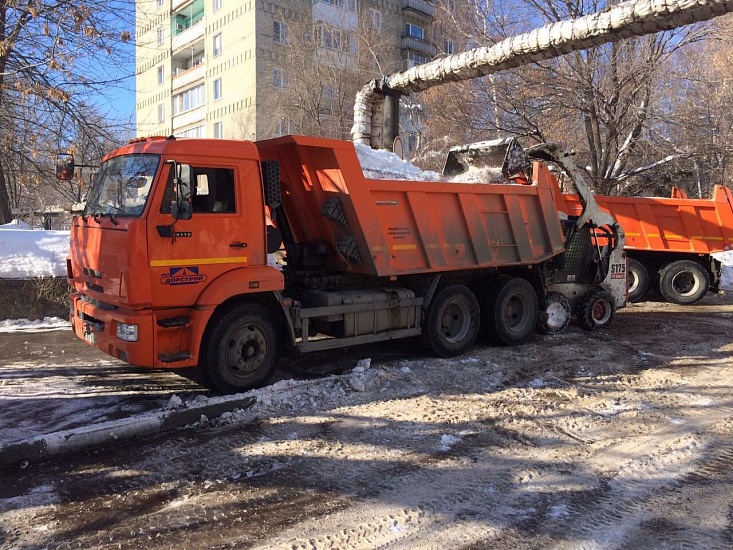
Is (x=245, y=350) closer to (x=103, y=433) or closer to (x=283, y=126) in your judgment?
(x=103, y=433)

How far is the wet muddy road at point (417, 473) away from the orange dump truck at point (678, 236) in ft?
23.7

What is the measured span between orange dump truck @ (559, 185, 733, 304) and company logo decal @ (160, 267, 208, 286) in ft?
34.0

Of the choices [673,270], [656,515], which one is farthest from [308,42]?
[656,515]

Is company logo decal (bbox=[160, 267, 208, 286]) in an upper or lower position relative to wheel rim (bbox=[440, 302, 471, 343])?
upper

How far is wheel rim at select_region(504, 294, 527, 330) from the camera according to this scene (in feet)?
28.6

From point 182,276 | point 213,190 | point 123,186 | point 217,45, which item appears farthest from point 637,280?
point 217,45

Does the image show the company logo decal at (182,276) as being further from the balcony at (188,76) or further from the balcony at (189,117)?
the balcony at (188,76)

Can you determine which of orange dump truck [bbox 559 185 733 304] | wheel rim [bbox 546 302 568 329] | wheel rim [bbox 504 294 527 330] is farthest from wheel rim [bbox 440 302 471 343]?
orange dump truck [bbox 559 185 733 304]

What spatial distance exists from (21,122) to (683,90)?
18002 millimetres

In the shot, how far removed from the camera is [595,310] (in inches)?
383

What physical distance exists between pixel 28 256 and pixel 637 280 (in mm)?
12770

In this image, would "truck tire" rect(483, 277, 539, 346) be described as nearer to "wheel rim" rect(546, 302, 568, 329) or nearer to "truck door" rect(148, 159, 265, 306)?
"wheel rim" rect(546, 302, 568, 329)

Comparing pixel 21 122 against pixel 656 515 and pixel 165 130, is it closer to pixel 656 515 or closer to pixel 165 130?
pixel 656 515

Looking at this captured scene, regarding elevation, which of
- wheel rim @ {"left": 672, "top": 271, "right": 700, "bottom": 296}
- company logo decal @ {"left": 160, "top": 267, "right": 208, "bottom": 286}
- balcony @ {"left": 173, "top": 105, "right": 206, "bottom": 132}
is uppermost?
balcony @ {"left": 173, "top": 105, "right": 206, "bottom": 132}
